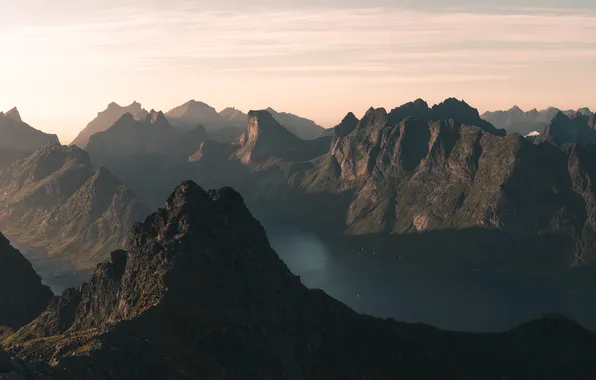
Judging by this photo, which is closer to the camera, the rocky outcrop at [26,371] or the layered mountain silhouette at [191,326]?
the rocky outcrop at [26,371]

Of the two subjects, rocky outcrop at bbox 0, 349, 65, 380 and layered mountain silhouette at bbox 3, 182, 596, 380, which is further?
layered mountain silhouette at bbox 3, 182, 596, 380

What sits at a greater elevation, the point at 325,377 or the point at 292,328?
the point at 292,328

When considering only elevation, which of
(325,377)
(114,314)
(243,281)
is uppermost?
(243,281)

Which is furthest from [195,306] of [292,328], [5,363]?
[5,363]

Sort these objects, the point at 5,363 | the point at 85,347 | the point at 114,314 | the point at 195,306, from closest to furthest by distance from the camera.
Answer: the point at 5,363, the point at 85,347, the point at 195,306, the point at 114,314

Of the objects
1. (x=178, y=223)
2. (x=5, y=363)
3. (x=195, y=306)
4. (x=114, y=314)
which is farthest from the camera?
(x=178, y=223)

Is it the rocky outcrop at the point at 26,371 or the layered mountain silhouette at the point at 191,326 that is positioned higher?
the layered mountain silhouette at the point at 191,326

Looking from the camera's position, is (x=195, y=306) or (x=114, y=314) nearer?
(x=195, y=306)

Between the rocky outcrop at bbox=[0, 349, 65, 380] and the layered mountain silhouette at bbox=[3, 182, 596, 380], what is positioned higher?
the layered mountain silhouette at bbox=[3, 182, 596, 380]

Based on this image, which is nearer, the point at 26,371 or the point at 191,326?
the point at 26,371

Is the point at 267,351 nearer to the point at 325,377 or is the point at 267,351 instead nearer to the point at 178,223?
the point at 325,377

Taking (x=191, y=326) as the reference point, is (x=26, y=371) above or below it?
below
